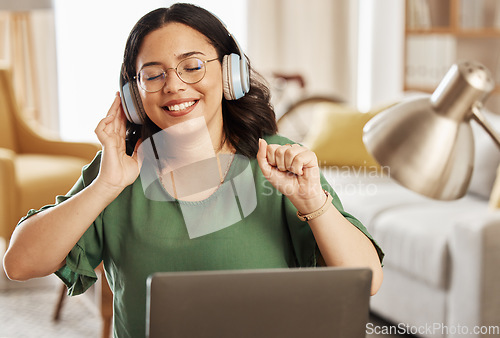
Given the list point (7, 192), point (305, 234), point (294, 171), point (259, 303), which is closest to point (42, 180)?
point (7, 192)

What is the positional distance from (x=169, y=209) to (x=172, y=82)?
0.21 meters

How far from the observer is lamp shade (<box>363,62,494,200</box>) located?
0.67 meters

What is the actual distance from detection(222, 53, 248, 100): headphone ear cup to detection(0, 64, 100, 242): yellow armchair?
1587mm

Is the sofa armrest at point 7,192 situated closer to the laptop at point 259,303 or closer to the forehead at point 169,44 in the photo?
the forehead at point 169,44

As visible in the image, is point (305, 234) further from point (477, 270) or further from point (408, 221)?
point (408, 221)

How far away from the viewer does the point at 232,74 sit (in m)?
0.99

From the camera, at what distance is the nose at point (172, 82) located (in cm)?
93

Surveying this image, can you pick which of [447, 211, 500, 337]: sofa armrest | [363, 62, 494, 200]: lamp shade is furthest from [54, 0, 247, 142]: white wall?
[363, 62, 494, 200]: lamp shade

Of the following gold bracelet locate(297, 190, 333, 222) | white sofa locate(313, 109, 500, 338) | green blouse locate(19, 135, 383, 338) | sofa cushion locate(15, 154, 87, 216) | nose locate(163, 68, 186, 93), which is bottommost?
white sofa locate(313, 109, 500, 338)

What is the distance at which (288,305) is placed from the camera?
2.08ft

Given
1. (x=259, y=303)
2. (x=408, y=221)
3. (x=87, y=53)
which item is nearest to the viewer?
(x=259, y=303)

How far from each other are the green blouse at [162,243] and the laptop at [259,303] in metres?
0.32

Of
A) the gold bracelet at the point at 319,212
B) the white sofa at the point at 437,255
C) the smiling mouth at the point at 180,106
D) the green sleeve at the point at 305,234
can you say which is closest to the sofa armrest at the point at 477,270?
the white sofa at the point at 437,255

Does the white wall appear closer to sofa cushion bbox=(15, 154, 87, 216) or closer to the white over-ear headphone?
sofa cushion bbox=(15, 154, 87, 216)
